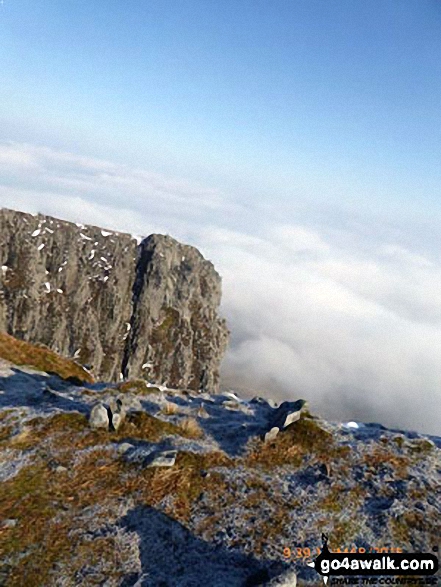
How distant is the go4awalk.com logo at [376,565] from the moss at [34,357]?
3278 centimetres

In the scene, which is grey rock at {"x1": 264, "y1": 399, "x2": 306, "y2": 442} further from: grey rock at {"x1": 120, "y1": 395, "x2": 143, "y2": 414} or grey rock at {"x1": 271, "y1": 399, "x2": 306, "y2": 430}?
grey rock at {"x1": 120, "y1": 395, "x2": 143, "y2": 414}

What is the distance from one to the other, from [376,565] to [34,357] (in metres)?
42.0

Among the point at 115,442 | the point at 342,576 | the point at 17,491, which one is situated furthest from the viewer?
the point at 115,442

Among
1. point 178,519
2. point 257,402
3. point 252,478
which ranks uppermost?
point 257,402

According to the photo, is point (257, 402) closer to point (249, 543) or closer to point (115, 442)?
point (115, 442)

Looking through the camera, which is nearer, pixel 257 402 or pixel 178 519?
pixel 178 519

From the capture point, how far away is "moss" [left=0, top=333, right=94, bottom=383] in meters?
43.7

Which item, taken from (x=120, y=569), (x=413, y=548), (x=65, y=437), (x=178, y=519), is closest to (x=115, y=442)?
(x=65, y=437)

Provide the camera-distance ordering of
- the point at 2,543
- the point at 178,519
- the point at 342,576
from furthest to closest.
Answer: the point at 178,519
the point at 2,543
the point at 342,576

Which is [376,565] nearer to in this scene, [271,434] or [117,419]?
[271,434]

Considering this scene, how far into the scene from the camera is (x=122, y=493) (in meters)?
18.6

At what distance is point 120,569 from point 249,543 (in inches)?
183

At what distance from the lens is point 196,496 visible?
61.1ft

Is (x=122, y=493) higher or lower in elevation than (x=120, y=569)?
higher
